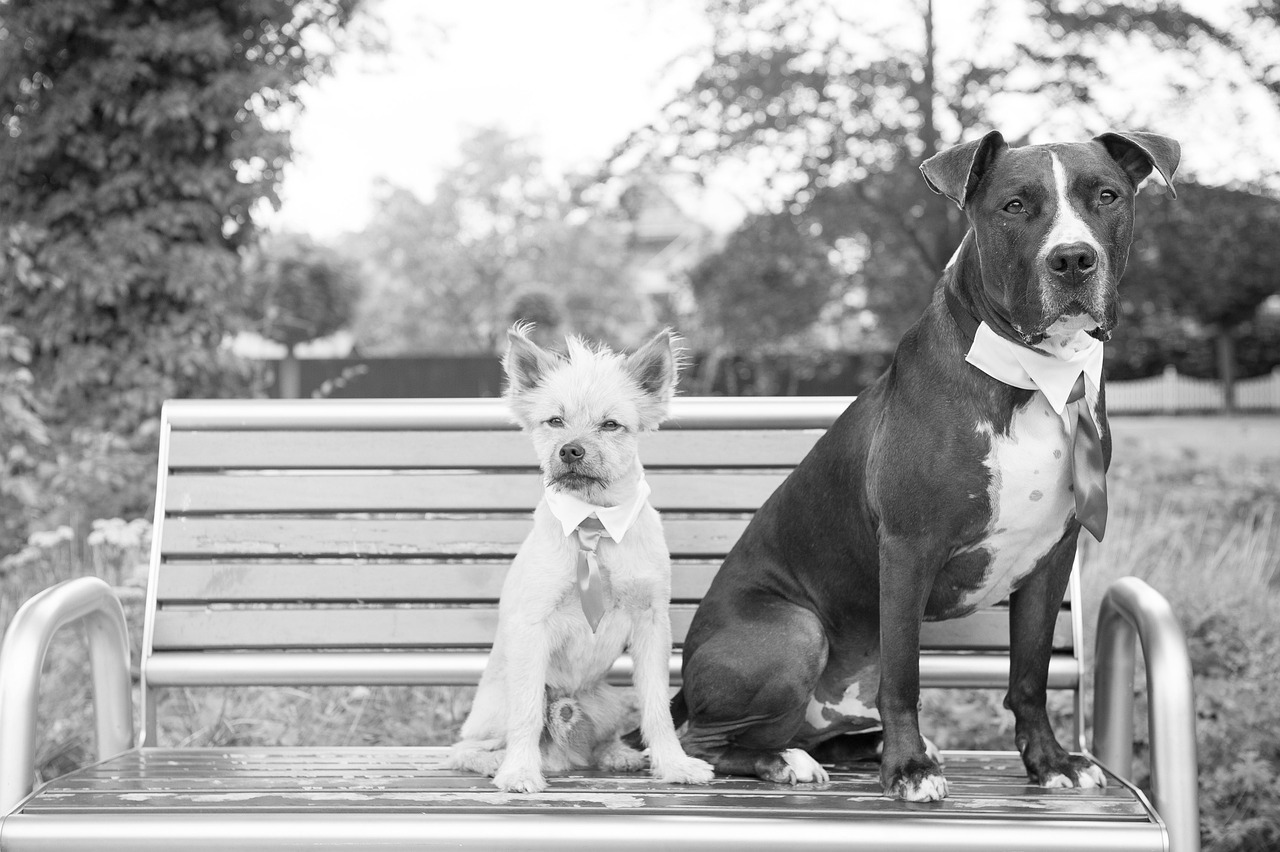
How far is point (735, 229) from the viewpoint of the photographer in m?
9.11

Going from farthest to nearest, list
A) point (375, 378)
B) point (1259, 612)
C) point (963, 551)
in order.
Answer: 1. point (375, 378)
2. point (1259, 612)
3. point (963, 551)

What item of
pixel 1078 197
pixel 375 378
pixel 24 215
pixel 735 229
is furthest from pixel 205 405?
pixel 375 378

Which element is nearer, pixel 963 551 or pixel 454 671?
pixel 963 551

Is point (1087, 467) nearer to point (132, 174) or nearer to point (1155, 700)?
point (1155, 700)

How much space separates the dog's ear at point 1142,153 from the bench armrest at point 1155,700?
35.6 inches

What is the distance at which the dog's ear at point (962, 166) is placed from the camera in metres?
2.31

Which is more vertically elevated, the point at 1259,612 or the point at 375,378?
the point at 375,378

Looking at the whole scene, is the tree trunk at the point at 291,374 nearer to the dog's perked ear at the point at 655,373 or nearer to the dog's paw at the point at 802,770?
the dog's perked ear at the point at 655,373

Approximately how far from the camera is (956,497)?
2.36m

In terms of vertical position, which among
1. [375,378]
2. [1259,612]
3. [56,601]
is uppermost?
[375,378]

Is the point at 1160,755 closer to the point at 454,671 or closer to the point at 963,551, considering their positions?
the point at 963,551

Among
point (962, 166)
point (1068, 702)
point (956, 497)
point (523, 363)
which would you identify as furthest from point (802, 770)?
point (1068, 702)

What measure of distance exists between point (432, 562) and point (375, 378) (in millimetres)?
13242

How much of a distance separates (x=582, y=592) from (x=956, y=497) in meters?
0.82
